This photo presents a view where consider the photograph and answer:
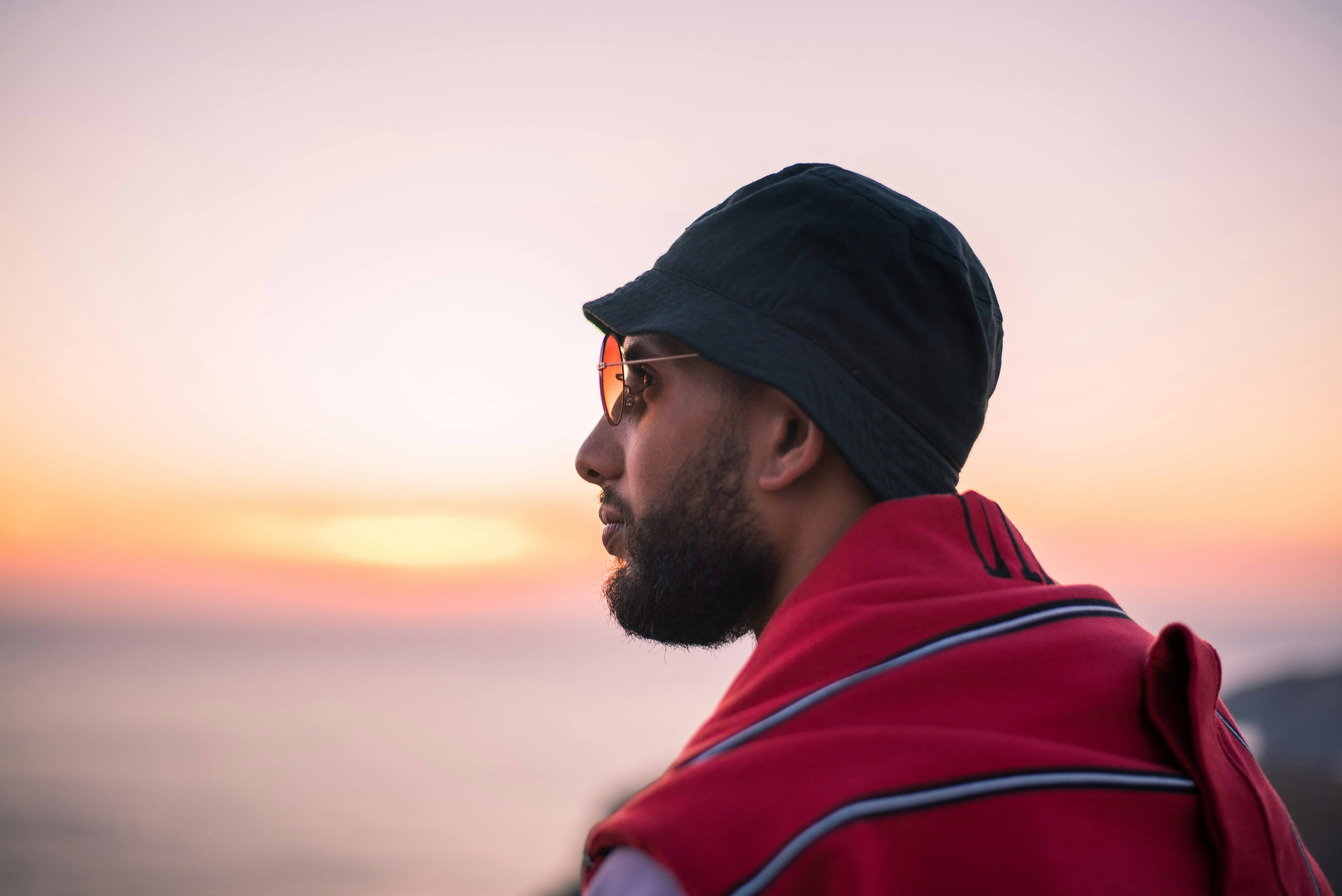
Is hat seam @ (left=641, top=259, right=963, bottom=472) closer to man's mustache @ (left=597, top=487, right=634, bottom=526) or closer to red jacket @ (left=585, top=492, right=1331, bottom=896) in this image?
red jacket @ (left=585, top=492, right=1331, bottom=896)

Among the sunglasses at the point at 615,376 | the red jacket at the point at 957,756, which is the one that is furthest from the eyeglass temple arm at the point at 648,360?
the red jacket at the point at 957,756

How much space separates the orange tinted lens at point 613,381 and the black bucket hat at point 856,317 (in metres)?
0.21

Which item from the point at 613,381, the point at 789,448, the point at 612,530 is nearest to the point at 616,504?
the point at 612,530

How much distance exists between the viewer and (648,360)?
188cm

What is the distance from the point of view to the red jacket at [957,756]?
3.13 ft

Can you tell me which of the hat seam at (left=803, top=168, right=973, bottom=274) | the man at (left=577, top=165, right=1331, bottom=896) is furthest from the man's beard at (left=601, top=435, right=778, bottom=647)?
the hat seam at (left=803, top=168, right=973, bottom=274)

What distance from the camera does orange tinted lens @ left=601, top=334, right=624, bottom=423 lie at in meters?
2.00

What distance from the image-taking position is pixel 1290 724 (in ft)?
28.5

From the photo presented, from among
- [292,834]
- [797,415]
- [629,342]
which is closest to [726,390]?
[797,415]

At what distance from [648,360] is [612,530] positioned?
1.48ft

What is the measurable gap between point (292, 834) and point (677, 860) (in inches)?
1405

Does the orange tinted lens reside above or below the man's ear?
above

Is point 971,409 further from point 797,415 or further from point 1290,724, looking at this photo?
point 1290,724

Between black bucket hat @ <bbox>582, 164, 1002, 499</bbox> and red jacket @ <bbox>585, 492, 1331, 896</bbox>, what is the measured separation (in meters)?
0.23
